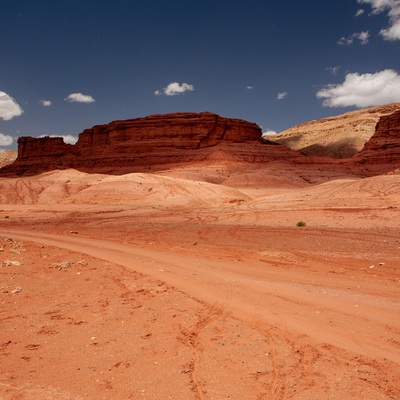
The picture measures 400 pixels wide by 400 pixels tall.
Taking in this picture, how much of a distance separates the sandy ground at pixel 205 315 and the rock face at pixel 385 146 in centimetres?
4100

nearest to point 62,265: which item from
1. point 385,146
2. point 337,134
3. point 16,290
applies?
point 16,290

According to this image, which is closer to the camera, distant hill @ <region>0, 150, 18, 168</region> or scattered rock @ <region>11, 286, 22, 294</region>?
scattered rock @ <region>11, 286, 22, 294</region>

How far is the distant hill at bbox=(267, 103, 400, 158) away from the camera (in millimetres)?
83375

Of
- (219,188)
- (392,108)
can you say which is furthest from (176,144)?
(392,108)

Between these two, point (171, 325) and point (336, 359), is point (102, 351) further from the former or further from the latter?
point (336, 359)

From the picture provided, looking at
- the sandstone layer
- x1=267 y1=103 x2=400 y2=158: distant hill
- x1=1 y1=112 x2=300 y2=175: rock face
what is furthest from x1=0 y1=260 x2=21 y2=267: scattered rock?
x1=267 y1=103 x2=400 y2=158: distant hill

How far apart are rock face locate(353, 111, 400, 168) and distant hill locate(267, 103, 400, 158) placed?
79.9ft

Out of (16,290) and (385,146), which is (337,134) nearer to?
(385,146)

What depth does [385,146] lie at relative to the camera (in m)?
52.5

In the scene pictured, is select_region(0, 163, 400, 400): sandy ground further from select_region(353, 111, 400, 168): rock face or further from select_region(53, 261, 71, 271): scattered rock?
select_region(353, 111, 400, 168): rock face

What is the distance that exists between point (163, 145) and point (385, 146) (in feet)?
116

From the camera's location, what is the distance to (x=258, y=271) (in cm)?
816

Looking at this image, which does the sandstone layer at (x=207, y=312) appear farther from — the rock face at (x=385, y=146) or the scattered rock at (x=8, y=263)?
the rock face at (x=385, y=146)

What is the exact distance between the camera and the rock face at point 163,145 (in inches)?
2188
